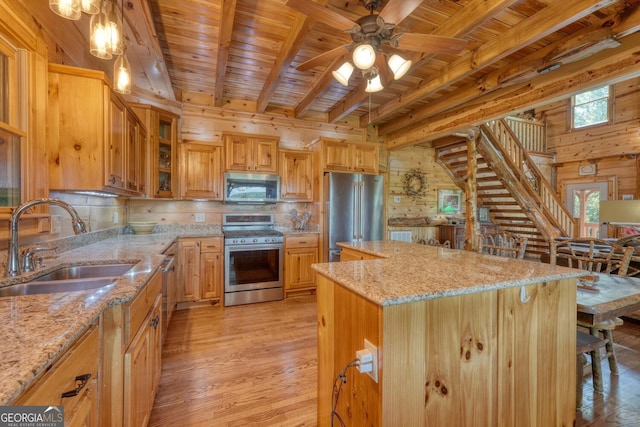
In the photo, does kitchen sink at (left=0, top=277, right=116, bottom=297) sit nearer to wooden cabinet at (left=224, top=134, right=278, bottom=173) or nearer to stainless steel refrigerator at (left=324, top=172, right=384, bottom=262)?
wooden cabinet at (left=224, top=134, right=278, bottom=173)

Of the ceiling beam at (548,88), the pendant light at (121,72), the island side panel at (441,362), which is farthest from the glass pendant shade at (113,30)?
the ceiling beam at (548,88)

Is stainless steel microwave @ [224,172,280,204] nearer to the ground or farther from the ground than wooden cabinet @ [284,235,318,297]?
farther from the ground

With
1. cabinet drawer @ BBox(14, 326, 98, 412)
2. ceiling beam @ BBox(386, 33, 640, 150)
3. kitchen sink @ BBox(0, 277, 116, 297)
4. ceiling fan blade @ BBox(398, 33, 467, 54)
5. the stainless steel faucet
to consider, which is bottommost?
cabinet drawer @ BBox(14, 326, 98, 412)

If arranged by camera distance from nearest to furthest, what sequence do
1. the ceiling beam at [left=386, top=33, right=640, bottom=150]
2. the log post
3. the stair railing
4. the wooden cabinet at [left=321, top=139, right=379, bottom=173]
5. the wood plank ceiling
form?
1. the wood plank ceiling
2. the ceiling beam at [left=386, top=33, right=640, bottom=150]
3. the wooden cabinet at [left=321, top=139, right=379, bottom=173]
4. the log post
5. the stair railing

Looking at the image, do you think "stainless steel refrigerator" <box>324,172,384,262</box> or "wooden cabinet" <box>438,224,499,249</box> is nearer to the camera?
"stainless steel refrigerator" <box>324,172,384,262</box>

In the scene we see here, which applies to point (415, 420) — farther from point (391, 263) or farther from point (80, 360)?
point (80, 360)

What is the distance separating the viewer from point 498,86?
10.4 ft

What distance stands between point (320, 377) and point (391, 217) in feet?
14.7

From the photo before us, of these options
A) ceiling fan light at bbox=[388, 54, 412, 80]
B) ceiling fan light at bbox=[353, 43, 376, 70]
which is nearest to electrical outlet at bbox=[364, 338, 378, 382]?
ceiling fan light at bbox=[353, 43, 376, 70]

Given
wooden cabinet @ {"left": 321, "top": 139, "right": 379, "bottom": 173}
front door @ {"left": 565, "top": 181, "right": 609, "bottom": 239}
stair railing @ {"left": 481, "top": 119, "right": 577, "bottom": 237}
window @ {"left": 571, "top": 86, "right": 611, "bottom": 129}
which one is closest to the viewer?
wooden cabinet @ {"left": 321, "top": 139, "right": 379, "bottom": 173}

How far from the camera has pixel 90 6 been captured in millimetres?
1255

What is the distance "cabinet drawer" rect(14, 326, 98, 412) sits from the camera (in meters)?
0.62

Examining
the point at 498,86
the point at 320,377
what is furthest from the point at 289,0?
the point at 498,86

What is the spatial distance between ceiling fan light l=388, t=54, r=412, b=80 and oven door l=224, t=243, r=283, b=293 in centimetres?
247
